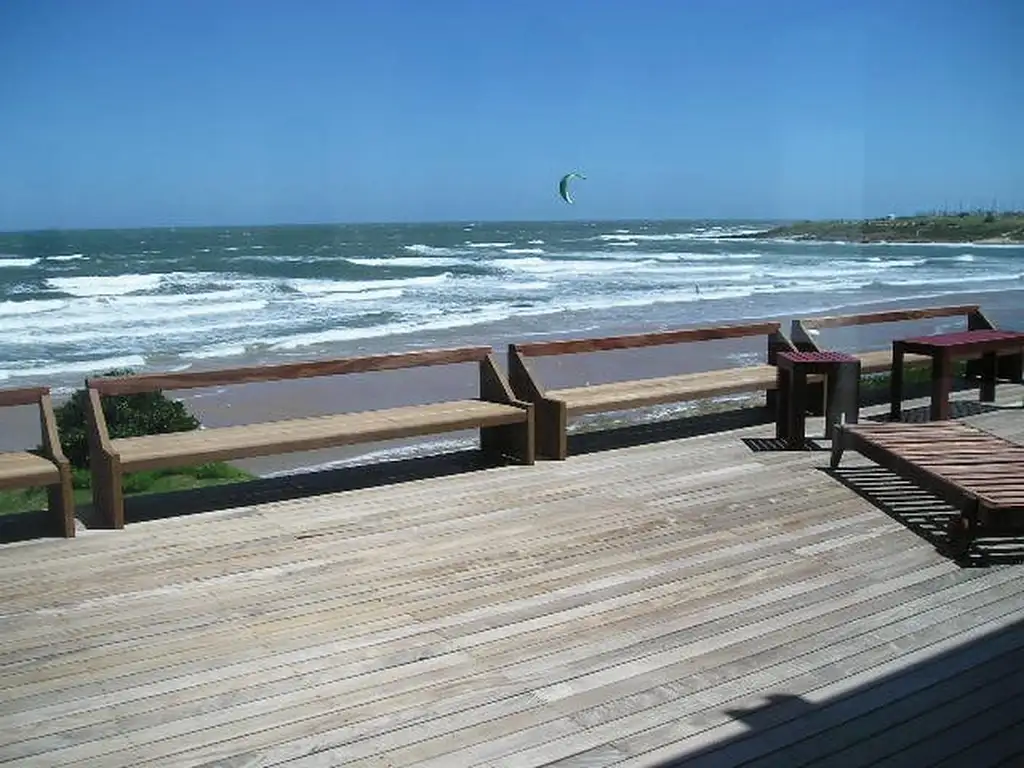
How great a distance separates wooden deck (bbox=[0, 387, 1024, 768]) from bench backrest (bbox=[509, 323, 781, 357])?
1.22 m

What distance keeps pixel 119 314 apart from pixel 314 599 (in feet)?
77.8

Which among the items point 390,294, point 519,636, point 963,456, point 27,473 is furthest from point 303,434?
point 390,294

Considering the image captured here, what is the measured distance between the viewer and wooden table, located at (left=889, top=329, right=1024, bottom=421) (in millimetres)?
6633

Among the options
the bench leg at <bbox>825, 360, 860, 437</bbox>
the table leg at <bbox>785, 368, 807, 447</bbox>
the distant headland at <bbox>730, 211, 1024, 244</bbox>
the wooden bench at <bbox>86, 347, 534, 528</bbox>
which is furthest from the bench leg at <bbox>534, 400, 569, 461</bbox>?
the distant headland at <bbox>730, 211, 1024, 244</bbox>

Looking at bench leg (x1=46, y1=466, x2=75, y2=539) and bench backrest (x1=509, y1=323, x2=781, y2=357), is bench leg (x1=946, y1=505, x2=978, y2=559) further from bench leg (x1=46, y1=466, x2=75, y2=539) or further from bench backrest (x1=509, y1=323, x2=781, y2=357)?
bench leg (x1=46, y1=466, x2=75, y2=539)

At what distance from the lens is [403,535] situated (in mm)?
4457

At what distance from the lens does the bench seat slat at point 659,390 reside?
6.02m

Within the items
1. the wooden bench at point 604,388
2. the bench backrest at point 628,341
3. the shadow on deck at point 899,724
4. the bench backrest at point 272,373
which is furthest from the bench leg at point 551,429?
the shadow on deck at point 899,724

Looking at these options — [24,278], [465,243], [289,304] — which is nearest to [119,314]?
[289,304]

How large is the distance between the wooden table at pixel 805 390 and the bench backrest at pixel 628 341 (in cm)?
57

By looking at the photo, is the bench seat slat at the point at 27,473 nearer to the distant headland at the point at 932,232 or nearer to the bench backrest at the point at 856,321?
the bench backrest at the point at 856,321

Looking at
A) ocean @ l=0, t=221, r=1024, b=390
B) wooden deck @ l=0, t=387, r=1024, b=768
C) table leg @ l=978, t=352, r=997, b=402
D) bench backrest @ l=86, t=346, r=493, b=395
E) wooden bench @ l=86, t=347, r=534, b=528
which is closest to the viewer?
wooden deck @ l=0, t=387, r=1024, b=768

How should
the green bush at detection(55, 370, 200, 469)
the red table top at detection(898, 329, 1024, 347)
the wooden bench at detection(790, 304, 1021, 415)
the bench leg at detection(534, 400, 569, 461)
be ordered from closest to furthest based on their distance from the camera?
the bench leg at detection(534, 400, 569, 461) → the red table top at detection(898, 329, 1024, 347) → the green bush at detection(55, 370, 200, 469) → the wooden bench at detection(790, 304, 1021, 415)

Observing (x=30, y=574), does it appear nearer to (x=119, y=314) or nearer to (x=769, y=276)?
(x=119, y=314)
